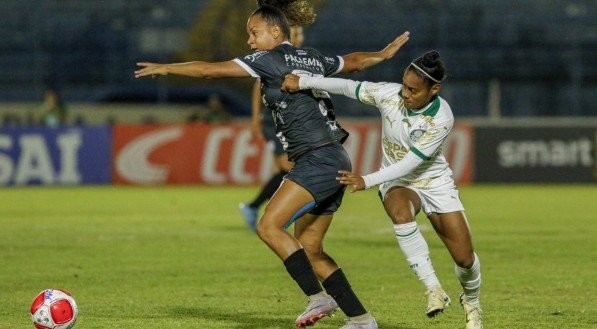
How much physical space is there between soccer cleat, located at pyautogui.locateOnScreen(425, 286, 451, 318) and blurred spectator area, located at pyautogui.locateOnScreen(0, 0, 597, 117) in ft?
72.6

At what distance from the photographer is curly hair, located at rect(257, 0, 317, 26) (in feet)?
24.0

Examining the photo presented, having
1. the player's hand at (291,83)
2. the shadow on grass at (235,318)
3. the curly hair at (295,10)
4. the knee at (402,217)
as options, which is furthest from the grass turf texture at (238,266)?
the curly hair at (295,10)

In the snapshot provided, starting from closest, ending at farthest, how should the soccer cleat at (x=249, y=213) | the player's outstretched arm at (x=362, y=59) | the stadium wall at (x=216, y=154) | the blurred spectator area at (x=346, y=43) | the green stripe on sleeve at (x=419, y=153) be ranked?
the green stripe on sleeve at (x=419, y=153) < the player's outstretched arm at (x=362, y=59) < the soccer cleat at (x=249, y=213) < the stadium wall at (x=216, y=154) < the blurred spectator area at (x=346, y=43)

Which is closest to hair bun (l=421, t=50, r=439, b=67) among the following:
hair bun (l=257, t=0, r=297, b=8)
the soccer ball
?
hair bun (l=257, t=0, r=297, b=8)

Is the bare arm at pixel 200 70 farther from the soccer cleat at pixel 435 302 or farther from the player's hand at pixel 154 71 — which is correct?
the soccer cleat at pixel 435 302

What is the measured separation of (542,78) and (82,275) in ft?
70.5

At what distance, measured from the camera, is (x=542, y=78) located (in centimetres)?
2947

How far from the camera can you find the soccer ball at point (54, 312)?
646cm

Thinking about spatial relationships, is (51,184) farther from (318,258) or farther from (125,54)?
(318,258)

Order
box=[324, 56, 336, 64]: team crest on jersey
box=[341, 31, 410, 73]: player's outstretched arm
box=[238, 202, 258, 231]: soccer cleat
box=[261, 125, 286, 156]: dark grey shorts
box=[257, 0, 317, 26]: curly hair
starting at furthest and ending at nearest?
box=[238, 202, 258, 231]: soccer cleat < box=[261, 125, 286, 156]: dark grey shorts < box=[257, 0, 317, 26]: curly hair < box=[341, 31, 410, 73]: player's outstretched arm < box=[324, 56, 336, 64]: team crest on jersey

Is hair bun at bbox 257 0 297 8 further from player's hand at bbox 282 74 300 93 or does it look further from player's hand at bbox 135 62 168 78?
player's hand at bbox 135 62 168 78

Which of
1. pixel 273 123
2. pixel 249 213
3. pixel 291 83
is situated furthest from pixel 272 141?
pixel 291 83

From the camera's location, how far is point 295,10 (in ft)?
24.0

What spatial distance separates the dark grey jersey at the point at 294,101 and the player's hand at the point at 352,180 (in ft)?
0.94
